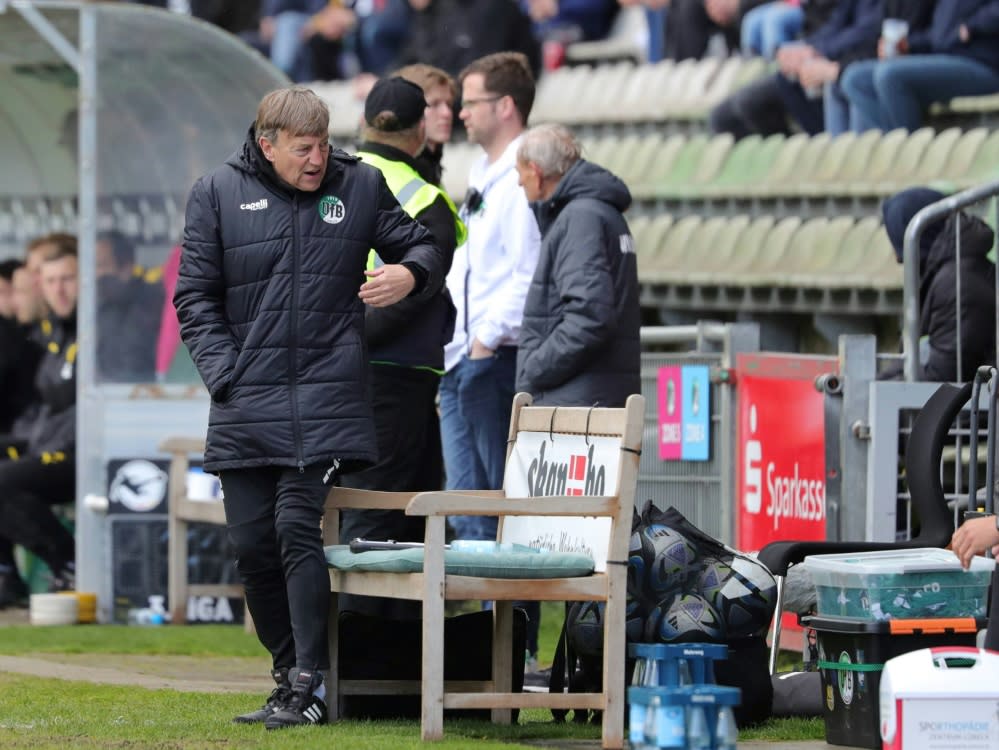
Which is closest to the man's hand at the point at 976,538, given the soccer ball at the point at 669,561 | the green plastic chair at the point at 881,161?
the soccer ball at the point at 669,561

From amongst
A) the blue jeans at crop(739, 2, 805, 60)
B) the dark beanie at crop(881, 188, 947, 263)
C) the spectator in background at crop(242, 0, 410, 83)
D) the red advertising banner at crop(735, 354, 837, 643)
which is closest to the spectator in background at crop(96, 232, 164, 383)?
the red advertising banner at crop(735, 354, 837, 643)

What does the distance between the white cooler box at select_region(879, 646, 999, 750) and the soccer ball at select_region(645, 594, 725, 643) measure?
0.87 m

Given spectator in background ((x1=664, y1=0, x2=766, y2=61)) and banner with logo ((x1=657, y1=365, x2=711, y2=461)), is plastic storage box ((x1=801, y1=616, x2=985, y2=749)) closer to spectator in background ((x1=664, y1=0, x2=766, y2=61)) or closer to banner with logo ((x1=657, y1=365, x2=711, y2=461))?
banner with logo ((x1=657, y1=365, x2=711, y2=461))

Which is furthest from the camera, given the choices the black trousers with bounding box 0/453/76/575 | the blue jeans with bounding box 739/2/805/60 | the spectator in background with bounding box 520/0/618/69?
the spectator in background with bounding box 520/0/618/69

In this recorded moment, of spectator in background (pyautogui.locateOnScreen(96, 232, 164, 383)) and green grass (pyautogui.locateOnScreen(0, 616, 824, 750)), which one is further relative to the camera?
spectator in background (pyautogui.locateOnScreen(96, 232, 164, 383))

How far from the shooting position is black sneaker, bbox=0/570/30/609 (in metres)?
A: 11.6

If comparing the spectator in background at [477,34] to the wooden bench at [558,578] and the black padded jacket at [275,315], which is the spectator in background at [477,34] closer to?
the black padded jacket at [275,315]

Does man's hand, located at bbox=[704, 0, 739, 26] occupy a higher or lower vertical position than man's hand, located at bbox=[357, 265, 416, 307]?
higher

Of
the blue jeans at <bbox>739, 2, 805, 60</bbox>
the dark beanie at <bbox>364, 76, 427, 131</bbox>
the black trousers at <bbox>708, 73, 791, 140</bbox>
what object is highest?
the blue jeans at <bbox>739, 2, 805, 60</bbox>

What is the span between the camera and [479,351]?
8258mm

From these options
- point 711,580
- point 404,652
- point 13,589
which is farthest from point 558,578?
point 13,589

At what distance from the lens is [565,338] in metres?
7.53

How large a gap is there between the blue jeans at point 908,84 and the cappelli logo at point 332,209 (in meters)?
6.97

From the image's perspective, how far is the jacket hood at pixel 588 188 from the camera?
7715 millimetres
